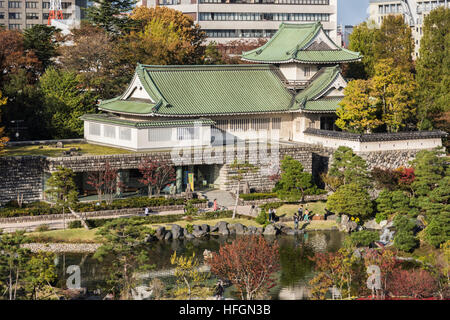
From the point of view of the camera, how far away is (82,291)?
34938mm

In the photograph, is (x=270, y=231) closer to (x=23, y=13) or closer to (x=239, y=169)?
(x=239, y=169)

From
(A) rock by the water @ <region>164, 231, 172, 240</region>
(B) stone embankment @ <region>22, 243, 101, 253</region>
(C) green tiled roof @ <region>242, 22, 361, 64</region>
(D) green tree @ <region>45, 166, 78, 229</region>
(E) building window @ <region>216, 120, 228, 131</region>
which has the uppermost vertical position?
(C) green tiled roof @ <region>242, 22, 361, 64</region>

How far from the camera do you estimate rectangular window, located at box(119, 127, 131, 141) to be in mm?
53062

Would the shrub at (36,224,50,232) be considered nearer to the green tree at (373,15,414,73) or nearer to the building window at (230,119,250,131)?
the building window at (230,119,250,131)

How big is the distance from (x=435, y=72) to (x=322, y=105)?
11792 millimetres

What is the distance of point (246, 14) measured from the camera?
361 feet

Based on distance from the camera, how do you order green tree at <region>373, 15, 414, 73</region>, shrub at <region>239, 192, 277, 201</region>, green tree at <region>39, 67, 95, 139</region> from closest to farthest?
shrub at <region>239, 192, 277, 201</region>
green tree at <region>39, 67, 95, 139</region>
green tree at <region>373, 15, 414, 73</region>

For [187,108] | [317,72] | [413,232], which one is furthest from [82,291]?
[317,72]

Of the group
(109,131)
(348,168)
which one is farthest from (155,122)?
(348,168)

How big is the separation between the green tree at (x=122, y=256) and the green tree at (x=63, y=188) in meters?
9.93

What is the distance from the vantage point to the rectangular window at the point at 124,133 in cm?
5306

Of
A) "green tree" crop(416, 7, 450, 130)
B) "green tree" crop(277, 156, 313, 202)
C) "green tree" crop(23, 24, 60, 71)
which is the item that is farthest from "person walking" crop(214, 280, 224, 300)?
"green tree" crop(23, 24, 60, 71)

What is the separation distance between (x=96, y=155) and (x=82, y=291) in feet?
53.6

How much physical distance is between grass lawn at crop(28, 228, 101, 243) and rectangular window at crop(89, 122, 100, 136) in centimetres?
1381
